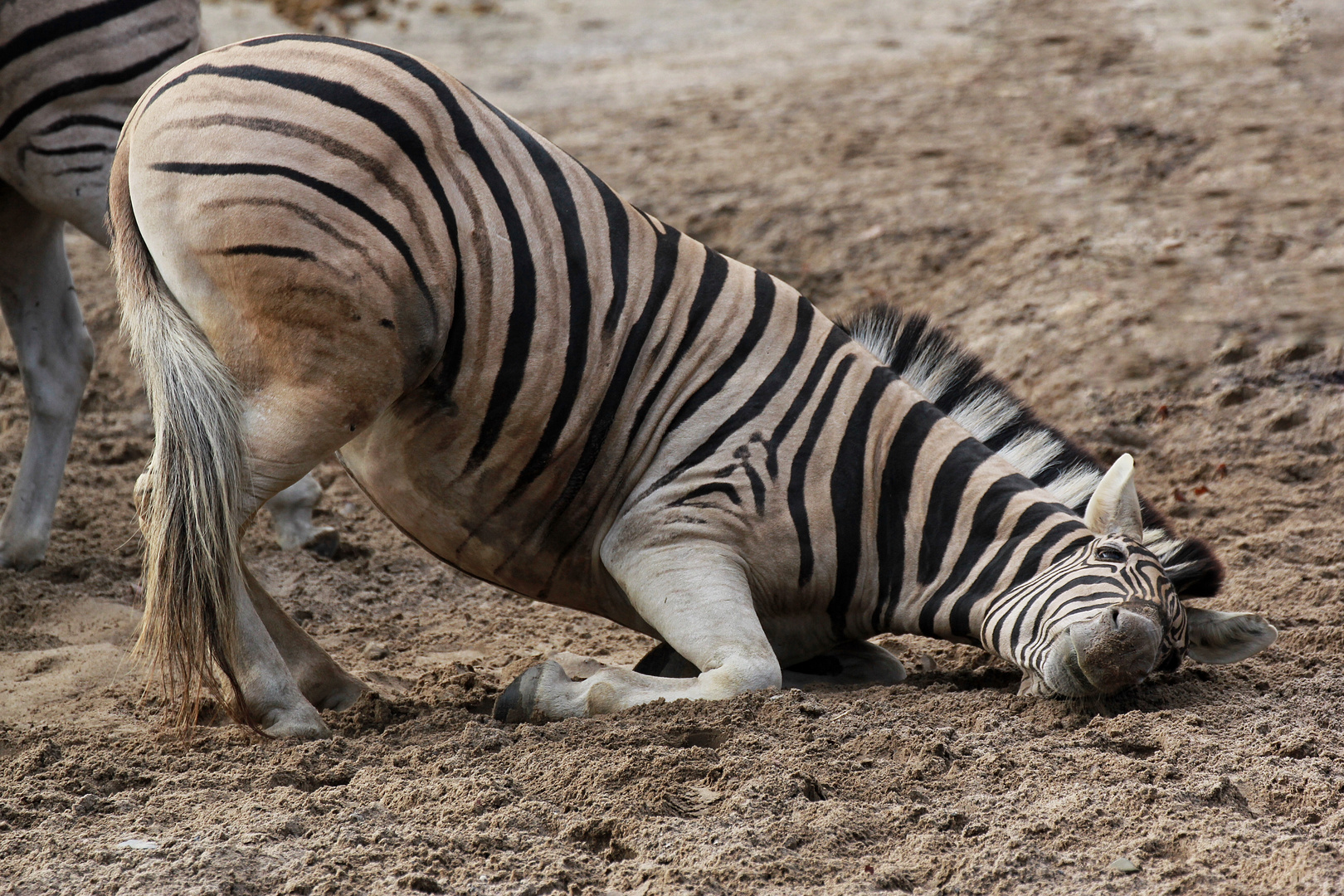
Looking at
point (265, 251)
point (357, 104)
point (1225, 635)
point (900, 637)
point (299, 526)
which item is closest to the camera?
point (265, 251)

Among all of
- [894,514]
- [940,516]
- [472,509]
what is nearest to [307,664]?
[472,509]

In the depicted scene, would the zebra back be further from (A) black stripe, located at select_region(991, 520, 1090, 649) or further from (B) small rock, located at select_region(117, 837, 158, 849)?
(A) black stripe, located at select_region(991, 520, 1090, 649)

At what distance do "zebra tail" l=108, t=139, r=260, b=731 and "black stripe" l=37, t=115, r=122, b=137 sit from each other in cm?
130

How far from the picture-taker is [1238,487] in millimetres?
4836

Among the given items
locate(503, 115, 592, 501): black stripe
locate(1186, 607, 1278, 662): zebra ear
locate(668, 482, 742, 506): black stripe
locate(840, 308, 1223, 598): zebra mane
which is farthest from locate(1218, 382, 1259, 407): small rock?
locate(503, 115, 592, 501): black stripe

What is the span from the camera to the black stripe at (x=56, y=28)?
3.80 m

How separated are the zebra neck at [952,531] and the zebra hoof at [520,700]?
3.14 feet

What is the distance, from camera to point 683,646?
303 centimetres

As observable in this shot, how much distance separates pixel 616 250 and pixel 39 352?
2601 mm

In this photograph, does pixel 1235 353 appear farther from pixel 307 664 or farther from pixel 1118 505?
pixel 307 664

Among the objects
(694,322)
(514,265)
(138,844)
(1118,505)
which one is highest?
(514,265)

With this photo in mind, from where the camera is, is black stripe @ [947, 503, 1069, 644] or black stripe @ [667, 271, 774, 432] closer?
black stripe @ [947, 503, 1069, 644]

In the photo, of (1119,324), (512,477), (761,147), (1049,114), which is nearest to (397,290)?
(512,477)

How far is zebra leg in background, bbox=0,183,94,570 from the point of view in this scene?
4.37 m
